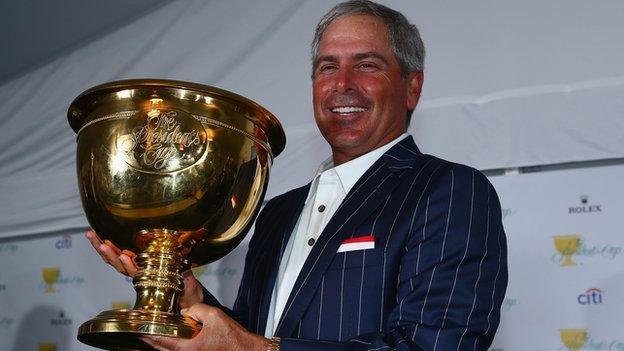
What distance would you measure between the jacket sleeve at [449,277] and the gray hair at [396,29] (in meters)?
0.39

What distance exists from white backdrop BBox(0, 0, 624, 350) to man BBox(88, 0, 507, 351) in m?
0.74

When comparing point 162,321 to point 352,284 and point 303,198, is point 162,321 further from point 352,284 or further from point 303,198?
point 303,198

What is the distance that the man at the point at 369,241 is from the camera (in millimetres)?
1402

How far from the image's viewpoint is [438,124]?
8.80 ft

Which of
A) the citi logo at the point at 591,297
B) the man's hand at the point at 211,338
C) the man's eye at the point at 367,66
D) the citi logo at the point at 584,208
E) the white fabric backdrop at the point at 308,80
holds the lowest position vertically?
the man's hand at the point at 211,338

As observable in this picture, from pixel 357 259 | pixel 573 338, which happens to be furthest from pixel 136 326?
pixel 573 338

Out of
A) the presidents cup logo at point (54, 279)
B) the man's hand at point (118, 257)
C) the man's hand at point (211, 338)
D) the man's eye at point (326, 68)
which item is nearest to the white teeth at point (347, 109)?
the man's eye at point (326, 68)

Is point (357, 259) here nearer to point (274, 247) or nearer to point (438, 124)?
point (274, 247)

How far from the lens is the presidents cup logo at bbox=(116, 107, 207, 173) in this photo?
1343 millimetres

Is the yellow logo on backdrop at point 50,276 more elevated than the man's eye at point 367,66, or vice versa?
the man's eye at point 367,66

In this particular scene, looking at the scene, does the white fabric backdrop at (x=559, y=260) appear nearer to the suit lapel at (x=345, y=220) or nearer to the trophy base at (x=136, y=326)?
the suit lapel at (x=345, y=220)

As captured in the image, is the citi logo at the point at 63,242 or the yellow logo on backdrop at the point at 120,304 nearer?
the yellow logo on backdrop at the point at 120,304

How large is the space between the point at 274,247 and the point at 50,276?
1.84 metres

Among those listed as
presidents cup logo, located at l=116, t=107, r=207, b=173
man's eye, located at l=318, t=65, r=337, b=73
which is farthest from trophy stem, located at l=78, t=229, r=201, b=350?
man's eye, located at l=318, t=65, r=337, b=73
